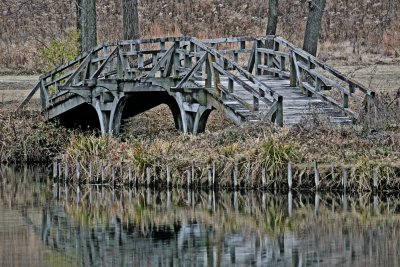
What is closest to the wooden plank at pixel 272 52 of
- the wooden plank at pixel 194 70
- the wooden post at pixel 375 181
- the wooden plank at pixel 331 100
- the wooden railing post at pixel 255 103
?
the wooden plank at pixel 331 100

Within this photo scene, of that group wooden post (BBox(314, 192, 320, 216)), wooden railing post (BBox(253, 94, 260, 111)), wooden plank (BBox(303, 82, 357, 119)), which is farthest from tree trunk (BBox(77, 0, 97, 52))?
wooden post (BBox(314, 192, 320, 216))

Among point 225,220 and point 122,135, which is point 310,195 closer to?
point 225,220

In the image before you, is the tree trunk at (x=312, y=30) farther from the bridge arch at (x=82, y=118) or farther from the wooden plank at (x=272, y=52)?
the bridge arch at (x=82, y=118)

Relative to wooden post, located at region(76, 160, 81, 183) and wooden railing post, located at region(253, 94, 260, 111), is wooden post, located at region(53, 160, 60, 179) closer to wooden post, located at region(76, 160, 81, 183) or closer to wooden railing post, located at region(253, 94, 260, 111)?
wooden post, located at region(76, 160, 81, 183)

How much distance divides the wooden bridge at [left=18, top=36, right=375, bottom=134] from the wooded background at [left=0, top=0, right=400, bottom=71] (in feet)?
45.4

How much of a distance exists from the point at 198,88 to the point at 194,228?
859 cm

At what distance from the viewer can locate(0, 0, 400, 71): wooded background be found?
5372 cm

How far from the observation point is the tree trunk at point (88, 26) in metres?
42.2

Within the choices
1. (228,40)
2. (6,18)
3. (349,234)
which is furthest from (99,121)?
(6,18)

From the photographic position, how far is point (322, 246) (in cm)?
2262

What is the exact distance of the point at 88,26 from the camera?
42.4 meters

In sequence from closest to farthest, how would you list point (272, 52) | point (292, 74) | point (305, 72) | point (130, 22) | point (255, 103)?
point (255, 103) < point (292, 74) < point (272, 52) < point (305, 72) < point (130, 22)

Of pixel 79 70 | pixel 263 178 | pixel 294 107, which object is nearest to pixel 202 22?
pixel 79 70

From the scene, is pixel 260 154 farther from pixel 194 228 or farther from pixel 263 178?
pixel 194 228
